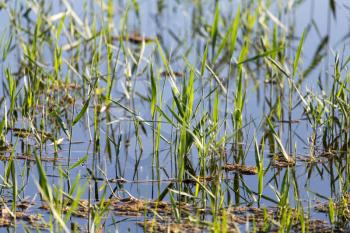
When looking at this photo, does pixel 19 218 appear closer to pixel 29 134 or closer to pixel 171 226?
pixel 171 226

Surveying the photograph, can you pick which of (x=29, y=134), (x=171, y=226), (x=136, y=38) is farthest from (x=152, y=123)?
(x=136, y=38)

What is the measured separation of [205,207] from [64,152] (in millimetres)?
780

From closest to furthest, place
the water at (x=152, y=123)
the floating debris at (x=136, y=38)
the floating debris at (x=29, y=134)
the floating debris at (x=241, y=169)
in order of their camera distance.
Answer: the water at (x=152, y=123) → the floating debris at (x=241, y=169) → the floating debris at (x=29, y=134) → the floating debris at (x=136, y=38)

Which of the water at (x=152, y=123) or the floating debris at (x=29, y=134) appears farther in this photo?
the floating debris at (x=29, y=134)

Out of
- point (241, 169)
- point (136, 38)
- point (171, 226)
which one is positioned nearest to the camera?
point (171, 226)

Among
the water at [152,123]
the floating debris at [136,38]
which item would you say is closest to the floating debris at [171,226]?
the water at [152,123]

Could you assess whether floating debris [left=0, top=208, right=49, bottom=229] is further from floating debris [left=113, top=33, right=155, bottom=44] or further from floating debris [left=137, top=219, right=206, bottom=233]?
floating debris [left=113, top=33, right=155, bottom=44]

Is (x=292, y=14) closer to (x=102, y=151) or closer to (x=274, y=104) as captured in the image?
(x=274, y=104)

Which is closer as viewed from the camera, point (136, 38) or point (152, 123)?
point (152, 123)

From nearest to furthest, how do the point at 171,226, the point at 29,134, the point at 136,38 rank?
1. the point at 171,226
2. the point at 29,134
3. the point at 136,38

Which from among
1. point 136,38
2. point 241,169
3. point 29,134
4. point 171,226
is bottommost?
point 171,226

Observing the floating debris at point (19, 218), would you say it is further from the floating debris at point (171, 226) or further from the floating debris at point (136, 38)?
the floating debris at point (136, 38)

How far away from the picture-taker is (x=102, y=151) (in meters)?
3.58

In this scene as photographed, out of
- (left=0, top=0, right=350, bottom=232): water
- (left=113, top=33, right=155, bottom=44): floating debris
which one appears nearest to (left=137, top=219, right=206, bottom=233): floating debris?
(left=0, top=0, right=350, bottom=232): water
